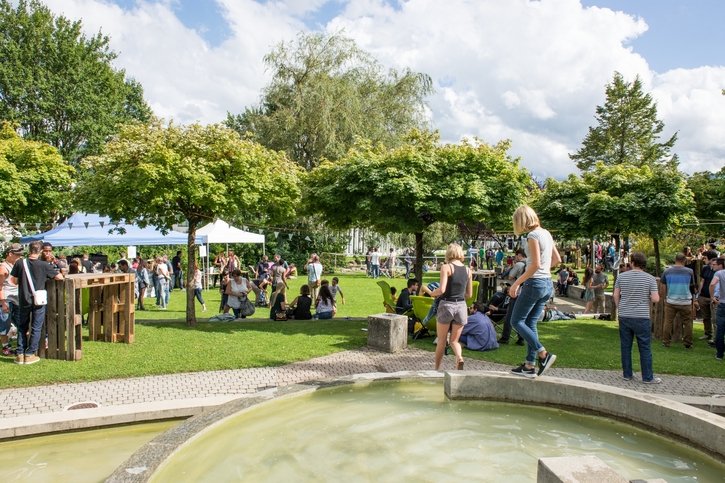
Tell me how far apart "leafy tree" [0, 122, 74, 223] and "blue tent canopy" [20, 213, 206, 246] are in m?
2.47

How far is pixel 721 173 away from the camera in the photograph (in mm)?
17234

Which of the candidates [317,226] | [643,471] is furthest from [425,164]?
[317,226]

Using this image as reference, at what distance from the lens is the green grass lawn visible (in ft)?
27.0

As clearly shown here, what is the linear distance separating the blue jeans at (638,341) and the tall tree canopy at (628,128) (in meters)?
41.1

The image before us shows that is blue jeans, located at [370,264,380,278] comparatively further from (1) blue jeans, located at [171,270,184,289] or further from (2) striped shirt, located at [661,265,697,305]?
(2) striped shirt, located at [661,265,697,305]

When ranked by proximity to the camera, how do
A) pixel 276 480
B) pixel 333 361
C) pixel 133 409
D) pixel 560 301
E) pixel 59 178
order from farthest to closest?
pixel 59 178, pixel 560 301, pixel 333 361, pixel 133 409, pixel 276 480

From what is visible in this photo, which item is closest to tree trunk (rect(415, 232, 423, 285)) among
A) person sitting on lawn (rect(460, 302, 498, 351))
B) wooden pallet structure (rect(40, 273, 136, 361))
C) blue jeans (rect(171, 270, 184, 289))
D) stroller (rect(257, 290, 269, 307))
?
person sitting on lawn (rect(460, 302, 498, 351))

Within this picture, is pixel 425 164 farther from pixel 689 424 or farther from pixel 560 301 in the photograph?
pixel 560 301

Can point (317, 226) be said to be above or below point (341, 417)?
above

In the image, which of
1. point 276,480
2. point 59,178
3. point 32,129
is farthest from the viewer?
point 32,129

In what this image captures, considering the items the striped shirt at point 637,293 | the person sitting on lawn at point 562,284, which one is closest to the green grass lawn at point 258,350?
the striped shirt at point 637,293

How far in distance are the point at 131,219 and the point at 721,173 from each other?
1700 centimetres

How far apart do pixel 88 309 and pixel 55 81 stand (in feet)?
91.9

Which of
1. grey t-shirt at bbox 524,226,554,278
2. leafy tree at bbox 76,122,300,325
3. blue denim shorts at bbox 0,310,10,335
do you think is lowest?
blue denim shorts at bbox 0,310,10,335
